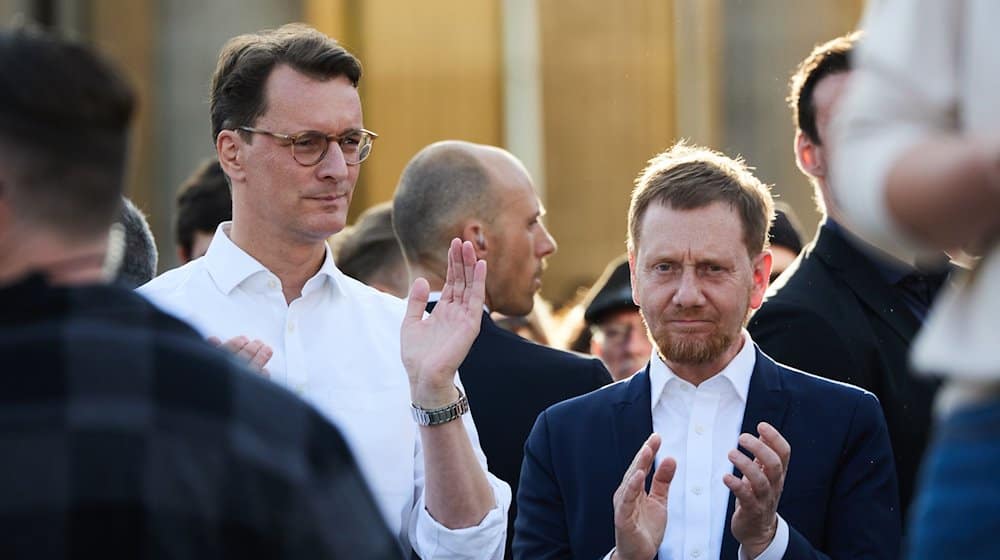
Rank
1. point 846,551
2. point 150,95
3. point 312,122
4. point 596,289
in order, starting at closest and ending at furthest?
point 846,551 → point 312,122 → point 596,289 → point 150,95

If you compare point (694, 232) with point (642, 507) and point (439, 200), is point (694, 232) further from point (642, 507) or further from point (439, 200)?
point (439, 200)

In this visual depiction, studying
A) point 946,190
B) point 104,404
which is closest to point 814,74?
point 946,190

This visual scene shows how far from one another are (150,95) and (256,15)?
119 cm

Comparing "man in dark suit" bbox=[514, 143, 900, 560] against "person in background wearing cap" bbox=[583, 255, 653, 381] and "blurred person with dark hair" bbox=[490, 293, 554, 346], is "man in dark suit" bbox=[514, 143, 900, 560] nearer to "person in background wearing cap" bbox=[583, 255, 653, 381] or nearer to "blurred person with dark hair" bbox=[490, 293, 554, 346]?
"blurred person with dark hair" bbox=[490, 293, 554, 346]

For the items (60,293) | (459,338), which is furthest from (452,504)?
(60,293)

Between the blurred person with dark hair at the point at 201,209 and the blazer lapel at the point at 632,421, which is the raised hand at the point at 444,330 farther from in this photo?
the blurred person with dark hair at the point at 201,209

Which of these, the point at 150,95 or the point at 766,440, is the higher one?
the point at 766,440

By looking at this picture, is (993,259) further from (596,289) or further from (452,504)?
(596,289)

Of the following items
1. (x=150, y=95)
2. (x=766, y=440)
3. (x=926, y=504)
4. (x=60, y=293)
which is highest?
(x=60, y=293)

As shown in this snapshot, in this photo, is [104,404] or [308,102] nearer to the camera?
[104,404]

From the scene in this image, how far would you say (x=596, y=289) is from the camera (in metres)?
7.59

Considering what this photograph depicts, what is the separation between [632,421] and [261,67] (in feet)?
4.47

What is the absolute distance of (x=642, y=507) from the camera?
3.43 m

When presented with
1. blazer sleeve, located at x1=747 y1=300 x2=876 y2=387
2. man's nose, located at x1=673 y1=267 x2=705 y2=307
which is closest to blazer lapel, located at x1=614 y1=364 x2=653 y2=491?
man's nose, located at x1=673 y1=267 x2=705 y2=307
